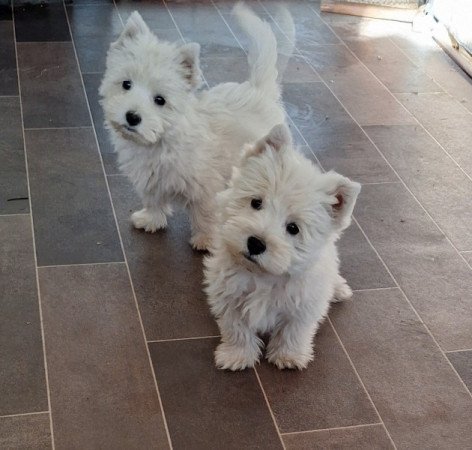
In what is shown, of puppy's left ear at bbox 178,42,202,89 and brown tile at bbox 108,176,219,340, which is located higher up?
puppy's left ear at bbox 178,42,202,89

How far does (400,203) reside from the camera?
11.6ft

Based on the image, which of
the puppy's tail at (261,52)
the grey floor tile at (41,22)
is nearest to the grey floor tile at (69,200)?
the puppy's tail at (261,52)

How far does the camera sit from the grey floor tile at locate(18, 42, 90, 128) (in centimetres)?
383

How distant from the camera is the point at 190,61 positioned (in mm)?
2770

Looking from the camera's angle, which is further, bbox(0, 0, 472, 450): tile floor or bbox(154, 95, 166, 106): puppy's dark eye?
bbox(154, 95, 166, 106): puppy's dark eye

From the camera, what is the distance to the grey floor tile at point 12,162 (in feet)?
10.6

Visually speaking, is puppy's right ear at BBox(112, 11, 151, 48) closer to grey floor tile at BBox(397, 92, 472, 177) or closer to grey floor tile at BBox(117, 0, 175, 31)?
grey floor tile at BBox(397, 92, 472, 177)

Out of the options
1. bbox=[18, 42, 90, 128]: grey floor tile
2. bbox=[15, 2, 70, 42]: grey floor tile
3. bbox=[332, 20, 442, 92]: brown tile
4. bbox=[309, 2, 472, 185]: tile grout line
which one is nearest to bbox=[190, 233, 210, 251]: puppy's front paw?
bbox=[18, 42, 90, 128]: grey floor tile

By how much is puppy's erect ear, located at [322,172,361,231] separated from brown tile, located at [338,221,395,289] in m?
0.87

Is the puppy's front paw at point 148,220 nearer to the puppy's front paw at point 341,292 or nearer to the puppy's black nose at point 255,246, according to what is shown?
the puppy's front paw at point 341,292

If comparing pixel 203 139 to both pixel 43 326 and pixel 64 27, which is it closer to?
pixel 43 326

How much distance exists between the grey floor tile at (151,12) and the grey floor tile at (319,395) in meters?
2.78

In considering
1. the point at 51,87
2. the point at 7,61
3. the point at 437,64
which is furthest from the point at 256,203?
the point at 437,64

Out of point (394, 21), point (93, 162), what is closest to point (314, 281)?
point (93, 162)
